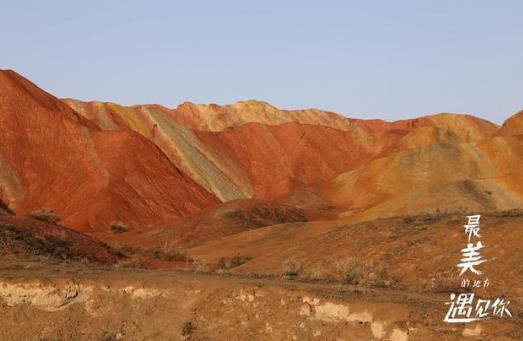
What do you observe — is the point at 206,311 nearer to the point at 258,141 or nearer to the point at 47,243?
the point at 47,243

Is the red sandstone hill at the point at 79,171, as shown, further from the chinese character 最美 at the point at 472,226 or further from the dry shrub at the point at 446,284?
the dry shrub at the point at 446,284

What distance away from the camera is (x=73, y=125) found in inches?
2571

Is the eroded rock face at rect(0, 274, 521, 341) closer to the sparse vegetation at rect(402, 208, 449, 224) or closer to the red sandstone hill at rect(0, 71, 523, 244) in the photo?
the sparse vegetation at rect(402, 208, 449, 224)

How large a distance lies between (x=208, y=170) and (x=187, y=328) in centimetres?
6873

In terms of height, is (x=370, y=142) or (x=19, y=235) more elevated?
(x=370, y=142)

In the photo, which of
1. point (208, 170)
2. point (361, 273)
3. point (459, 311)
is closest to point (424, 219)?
point (361, 273)

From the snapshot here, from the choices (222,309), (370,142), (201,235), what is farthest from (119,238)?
(370,142)

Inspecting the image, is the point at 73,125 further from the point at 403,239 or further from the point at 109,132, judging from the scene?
the point at 403,239

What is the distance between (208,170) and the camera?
8069 cm

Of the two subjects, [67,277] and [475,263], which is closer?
[67,277]

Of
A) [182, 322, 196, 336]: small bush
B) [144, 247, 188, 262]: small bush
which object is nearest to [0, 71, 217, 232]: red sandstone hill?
[144, 247, 188, 262]: small bush

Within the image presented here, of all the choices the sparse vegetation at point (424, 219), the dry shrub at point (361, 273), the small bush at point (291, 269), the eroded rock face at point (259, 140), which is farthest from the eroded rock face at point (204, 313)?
the eroded rock face at point (259, 140)

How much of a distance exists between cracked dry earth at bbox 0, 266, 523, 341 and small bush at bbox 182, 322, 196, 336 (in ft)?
0.06

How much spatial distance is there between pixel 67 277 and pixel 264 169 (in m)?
80.9
